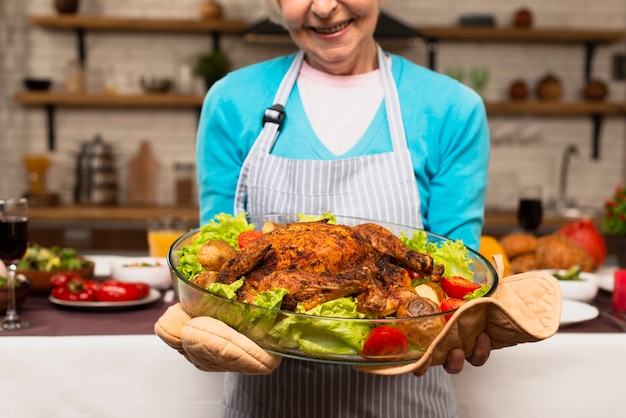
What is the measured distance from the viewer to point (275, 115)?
1765 mm

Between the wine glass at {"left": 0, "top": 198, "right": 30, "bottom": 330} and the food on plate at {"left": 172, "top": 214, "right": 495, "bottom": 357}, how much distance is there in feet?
2.27

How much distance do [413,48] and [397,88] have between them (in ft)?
12.2

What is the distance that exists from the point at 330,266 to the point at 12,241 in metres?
1.00

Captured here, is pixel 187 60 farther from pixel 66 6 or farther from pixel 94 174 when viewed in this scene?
pixel 94 174

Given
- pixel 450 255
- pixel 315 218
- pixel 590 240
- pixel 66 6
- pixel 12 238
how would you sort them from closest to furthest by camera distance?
pixel 450 255, pixel 315 218, pixel 12 238, pixel 590 240, pixel 66 6

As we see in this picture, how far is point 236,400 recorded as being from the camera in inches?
64.6

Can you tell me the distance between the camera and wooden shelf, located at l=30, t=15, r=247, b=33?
4980 mm

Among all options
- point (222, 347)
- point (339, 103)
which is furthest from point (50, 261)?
point (222, 347)

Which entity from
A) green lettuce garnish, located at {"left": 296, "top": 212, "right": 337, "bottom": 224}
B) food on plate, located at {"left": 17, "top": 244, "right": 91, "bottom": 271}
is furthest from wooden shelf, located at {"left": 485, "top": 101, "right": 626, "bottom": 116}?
green lettuce garnish, located at {"left": 296, "top": 212, "right": 337, "bottom": 224}

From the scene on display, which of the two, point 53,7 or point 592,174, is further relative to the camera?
point 592,174

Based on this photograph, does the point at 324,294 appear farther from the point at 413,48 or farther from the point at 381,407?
the point at 413,48

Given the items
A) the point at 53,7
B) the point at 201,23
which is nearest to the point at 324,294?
the point at 201,23

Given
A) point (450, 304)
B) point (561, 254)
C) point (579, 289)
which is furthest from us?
point (561, 254)

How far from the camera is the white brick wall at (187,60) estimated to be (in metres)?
5.27
